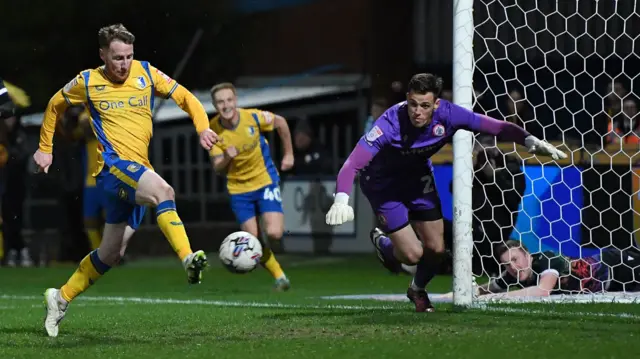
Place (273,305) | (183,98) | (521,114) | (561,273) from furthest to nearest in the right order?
(521,114), (561,273), (273,305), (183,98)

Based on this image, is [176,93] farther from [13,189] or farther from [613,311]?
[13,189]

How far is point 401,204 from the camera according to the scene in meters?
9.41

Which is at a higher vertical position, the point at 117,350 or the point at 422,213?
the point at 422,213

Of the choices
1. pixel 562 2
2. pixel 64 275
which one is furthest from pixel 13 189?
pixel 562 2

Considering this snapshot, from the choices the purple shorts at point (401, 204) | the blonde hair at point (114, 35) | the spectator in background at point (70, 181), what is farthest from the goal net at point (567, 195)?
the spectator in background at point (70, 181)

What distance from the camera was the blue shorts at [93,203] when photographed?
15742mm

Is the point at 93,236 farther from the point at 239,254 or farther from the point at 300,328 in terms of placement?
the point at 300,328

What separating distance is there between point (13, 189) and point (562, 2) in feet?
24.2

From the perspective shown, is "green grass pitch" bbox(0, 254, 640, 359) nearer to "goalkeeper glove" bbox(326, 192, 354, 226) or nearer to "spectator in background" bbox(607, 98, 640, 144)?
"goalkeeper glove" bbox(326, 192, 354, 226)

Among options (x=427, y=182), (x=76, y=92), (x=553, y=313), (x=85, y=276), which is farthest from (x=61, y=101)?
(x=553, y=313)

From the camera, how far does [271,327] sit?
8.35 metres

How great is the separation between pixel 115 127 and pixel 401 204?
87.3 inches

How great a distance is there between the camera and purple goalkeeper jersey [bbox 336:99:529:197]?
28.3ft

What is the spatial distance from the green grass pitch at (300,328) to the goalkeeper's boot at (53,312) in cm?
8
